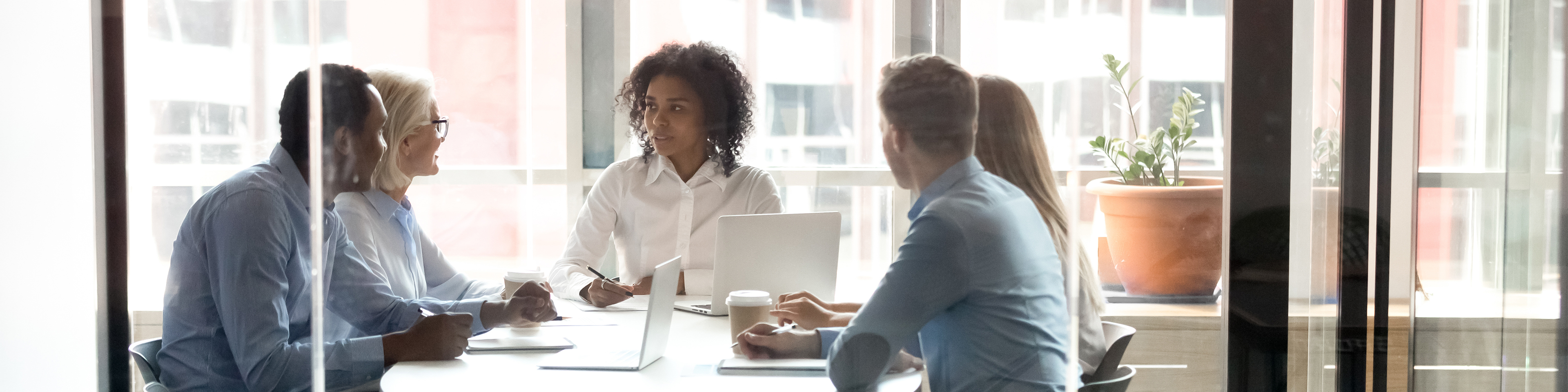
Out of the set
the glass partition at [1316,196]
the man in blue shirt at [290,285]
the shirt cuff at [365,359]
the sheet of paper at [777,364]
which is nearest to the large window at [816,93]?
the sheet of paper at [777,364]

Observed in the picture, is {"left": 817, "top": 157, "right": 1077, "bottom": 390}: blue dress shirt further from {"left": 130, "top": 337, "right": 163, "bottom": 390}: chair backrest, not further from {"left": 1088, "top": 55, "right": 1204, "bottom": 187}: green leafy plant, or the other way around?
{"left": 130, "top": 337, "right": 163, "bottom": 390}: chair backrest

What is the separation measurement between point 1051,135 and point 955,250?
0.92ft

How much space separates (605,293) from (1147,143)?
3.28 ft

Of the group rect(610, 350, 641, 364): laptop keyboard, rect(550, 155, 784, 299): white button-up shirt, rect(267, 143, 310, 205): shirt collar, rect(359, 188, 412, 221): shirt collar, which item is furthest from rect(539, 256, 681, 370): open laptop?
rect(267, 143, 310, 205): shirt collar

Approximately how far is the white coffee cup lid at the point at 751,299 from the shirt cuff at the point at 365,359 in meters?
0.61

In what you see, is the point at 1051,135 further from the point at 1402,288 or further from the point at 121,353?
the point at 121,353

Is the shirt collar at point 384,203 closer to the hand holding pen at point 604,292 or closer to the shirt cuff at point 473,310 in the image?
the shirt cuff at point 473,310

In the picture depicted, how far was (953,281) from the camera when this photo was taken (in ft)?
4.19

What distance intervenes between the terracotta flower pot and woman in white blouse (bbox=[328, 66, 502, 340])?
1138 mm

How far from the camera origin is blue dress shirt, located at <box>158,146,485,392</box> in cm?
143

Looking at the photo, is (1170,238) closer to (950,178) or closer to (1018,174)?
(1018,174)

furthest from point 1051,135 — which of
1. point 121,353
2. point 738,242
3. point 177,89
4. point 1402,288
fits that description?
point 121,353

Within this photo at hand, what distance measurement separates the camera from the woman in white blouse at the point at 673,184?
1.53 m

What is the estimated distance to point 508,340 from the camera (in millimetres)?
1524
